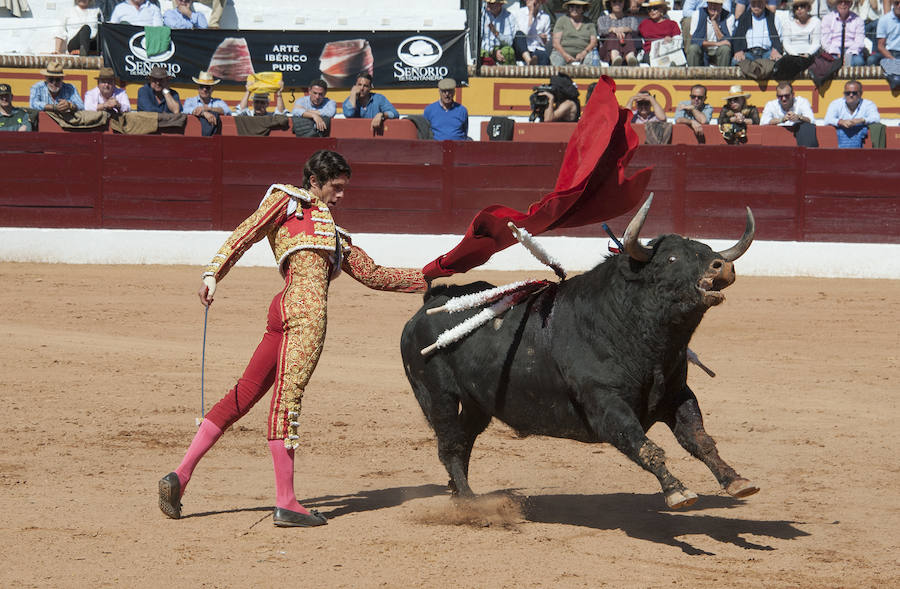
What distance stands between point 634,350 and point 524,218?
0.63m

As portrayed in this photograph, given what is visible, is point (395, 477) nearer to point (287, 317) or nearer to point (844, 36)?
point (287, 317)

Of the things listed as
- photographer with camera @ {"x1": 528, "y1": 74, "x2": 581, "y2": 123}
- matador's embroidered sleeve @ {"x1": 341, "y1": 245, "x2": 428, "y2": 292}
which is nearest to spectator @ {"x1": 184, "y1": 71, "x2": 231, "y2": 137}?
photographer with camera @ {"x1": 528, "y1": 74, "x2": 581, "y2": 123}

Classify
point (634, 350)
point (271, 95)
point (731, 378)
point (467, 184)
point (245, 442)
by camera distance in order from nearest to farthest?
point (634, 350), point (245, 442), point (731, 378), point (467, 184), point (271, 95)

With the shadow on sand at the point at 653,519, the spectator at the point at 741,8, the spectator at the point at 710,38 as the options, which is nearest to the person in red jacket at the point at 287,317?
the shadow on sand at the point at 653,519

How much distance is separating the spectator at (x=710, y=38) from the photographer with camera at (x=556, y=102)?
2.00m

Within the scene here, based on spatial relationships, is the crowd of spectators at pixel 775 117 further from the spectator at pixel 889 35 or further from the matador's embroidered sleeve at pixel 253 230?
the matador's embroidered sleeve at pixel 253 230

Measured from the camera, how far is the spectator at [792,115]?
11430 millimetres

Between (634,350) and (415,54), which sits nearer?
(634,350)

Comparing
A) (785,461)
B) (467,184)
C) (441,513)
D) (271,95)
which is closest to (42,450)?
(441,513)

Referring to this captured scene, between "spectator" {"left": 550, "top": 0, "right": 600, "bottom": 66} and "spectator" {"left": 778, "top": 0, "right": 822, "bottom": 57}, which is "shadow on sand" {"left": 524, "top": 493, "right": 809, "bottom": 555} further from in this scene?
"spectator" {"left": 778, "top": 0, "right": 822, "bottom": 57}

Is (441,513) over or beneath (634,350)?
beneath

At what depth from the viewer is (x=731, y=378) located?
23.5ft

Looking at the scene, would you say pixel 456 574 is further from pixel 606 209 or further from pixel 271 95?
pixel 271 95

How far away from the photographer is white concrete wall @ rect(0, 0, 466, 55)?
46.2 ft
